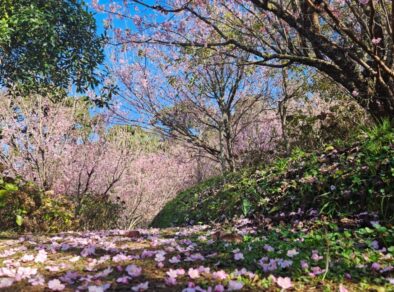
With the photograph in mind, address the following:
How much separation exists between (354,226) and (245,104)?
1022cm

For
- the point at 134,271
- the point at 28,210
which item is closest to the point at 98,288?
the point at 134,271

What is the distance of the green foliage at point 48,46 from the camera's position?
34.2 ft

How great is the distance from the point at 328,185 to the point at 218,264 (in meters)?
2.56

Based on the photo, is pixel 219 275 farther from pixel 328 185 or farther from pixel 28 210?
pixel 28 210

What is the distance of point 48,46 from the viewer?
433 inches

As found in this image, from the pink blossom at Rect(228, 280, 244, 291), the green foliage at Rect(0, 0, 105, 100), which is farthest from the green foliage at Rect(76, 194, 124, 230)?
the pink blossom at Rect(228, 280, 244, 291)

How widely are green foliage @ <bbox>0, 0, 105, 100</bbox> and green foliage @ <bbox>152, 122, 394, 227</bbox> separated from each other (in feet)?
22.9

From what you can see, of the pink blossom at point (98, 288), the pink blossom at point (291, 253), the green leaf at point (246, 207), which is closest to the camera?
the pink blossom at point (98, 288)

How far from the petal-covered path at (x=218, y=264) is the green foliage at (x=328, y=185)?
0.58 meters

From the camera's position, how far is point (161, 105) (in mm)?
12523

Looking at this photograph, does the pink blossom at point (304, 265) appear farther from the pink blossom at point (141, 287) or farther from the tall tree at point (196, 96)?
the tall tree at point (196, 96)

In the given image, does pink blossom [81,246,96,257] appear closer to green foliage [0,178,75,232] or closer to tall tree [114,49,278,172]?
green foliage [0,178,75,232]

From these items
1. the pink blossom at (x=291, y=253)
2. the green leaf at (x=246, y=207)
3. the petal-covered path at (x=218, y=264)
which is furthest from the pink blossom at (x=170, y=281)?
the green leaf at (x=246, y=207)

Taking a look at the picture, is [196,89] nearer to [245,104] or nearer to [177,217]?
[245,104]
